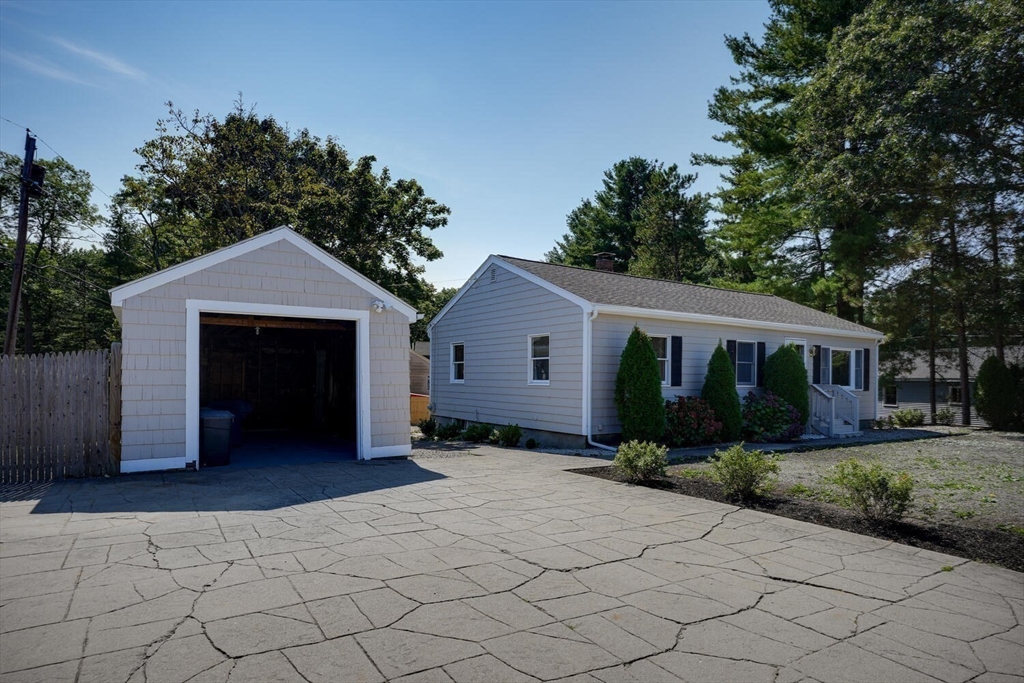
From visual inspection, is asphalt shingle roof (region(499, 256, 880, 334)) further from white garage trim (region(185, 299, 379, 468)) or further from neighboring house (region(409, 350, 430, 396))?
neighboring house (region(409, 350, 430, 396))

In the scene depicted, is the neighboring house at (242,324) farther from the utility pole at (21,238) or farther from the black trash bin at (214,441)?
the utility pole at (21,238)

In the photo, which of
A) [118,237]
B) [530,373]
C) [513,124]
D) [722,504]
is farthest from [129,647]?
[118,237]

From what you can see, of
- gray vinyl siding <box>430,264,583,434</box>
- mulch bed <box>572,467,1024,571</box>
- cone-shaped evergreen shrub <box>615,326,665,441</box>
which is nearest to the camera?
mulch bed <box>572,467,1024,571</box>

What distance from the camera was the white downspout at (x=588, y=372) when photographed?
1259 cm

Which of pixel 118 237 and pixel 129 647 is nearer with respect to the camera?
pixel 129 647

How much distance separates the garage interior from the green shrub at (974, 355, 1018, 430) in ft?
66.5

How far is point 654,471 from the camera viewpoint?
8406 mm

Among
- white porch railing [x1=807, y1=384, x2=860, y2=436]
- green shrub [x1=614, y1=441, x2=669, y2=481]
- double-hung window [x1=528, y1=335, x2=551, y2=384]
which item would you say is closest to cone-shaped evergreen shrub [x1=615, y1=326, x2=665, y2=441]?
double-hung window [x1=528, y1=335, x2=551, y2=384]

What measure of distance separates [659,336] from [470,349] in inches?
220

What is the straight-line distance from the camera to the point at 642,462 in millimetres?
8297

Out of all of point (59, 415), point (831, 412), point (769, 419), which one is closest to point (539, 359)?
point (769, 419)

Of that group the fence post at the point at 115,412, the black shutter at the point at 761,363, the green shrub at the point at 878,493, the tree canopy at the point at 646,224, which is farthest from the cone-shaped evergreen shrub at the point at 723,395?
the tree canopy at the point at 646,224

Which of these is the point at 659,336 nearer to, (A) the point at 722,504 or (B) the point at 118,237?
(A) the point at 722,504

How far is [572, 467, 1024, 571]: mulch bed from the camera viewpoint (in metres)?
5.37
